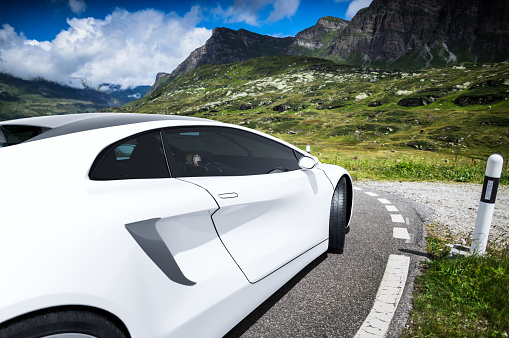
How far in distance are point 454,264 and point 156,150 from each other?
3.01 meters

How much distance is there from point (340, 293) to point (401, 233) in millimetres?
2097

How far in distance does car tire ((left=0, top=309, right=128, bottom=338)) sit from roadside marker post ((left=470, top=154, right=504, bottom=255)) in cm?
335

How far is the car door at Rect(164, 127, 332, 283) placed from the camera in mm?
1894

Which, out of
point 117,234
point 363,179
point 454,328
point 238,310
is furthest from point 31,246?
point 363,179

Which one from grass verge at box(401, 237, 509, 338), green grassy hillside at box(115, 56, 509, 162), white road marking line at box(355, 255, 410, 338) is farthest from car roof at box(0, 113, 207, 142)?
green grassy hillside at box(115, 56, 509, 162)

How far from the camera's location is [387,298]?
2678 millimetres

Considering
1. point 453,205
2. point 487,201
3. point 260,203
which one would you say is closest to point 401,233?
point 487,201

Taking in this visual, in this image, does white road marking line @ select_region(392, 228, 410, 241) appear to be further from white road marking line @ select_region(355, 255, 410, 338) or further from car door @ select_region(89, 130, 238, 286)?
car door @ select_region(89, 130, 238, 286)

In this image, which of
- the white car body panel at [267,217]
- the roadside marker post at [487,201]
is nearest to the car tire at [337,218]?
the white car body panel at [267,217]

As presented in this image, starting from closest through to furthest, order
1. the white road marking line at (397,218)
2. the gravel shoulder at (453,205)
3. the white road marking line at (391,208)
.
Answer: the gravel shoulder at (453,205) → the white road marking line at (397,218) → the white road marking line at (391,208)

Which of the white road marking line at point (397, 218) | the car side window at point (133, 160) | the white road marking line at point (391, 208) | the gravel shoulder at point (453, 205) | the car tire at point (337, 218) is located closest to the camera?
the car side window at point (133, 160)

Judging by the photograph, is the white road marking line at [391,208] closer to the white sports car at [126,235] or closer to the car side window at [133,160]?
the white sports car at [126,235]

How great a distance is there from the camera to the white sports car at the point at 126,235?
1.09m

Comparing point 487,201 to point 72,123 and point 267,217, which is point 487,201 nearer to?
point 267,217
